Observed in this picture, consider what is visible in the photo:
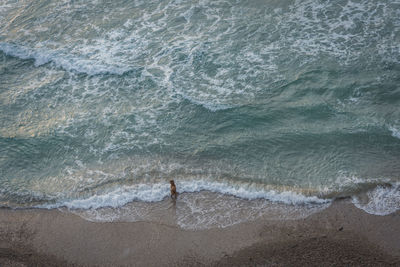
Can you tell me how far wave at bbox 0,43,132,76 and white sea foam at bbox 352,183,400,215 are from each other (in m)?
11.4

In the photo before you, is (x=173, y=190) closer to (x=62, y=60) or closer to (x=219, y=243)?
(x=219, y=243)

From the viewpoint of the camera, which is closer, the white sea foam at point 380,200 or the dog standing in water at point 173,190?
the white sea foam at point 380,200

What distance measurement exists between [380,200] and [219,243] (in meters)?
5.01

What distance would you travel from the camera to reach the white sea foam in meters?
9.34

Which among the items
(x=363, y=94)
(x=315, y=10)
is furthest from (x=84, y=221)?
(x=315, y=10)

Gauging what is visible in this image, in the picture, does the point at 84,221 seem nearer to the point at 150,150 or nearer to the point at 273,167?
the point at 150,150

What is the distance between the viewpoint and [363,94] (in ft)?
42.4

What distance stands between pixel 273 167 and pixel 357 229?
3201mm

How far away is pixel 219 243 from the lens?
356 inches

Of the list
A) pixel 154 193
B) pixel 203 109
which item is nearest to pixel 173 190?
pixel 154 193

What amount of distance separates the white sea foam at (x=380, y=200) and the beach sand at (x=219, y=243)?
0.61 ft

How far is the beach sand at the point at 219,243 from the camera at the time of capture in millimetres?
8523

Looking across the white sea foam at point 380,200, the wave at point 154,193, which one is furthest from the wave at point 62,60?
the white sea foam at point 380,200

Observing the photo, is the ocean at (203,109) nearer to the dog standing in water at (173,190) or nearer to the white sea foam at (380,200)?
the white sea foam at (380,200)
